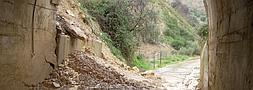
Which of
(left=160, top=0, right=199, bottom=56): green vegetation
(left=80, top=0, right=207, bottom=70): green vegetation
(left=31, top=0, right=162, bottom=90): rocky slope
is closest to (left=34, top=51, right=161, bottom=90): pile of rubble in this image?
(left=31, top=0, right=162, bottom=90): rocky slope

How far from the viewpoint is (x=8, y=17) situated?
7.64 meters

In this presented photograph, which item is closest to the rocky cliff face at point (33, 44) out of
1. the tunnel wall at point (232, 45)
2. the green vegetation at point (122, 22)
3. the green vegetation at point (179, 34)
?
the tunnel wall at point (232, 45)

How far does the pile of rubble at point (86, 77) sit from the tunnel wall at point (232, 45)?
14.6 ft

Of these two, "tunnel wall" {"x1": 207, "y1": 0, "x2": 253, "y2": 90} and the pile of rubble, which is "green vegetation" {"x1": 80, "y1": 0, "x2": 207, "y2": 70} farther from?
"tunnel wall" {"x1": 207, "y1": 0, "x2": 253, "y2": 90}

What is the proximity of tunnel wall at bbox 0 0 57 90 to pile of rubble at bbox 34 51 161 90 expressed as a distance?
0.47 metres

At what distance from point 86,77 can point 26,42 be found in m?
3.84

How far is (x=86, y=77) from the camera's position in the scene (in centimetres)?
1244

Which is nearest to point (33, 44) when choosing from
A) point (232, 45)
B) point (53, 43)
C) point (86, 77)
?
point (53, 43)

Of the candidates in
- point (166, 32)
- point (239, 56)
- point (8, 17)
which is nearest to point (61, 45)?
point (8, 17)

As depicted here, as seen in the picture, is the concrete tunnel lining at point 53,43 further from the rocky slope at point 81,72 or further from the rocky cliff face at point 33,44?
the rocky slope at point 81,72

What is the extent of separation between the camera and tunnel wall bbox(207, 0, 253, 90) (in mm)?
4828

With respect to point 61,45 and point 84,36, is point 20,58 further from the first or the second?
point 84,36

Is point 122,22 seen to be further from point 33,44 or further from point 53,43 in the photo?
point 33,44

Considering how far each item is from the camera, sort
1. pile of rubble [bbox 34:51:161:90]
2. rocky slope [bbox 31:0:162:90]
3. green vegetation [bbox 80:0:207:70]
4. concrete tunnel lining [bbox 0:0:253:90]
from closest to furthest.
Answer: concrete tunnel lining [bbox 0:0:253:90]
pile of rubble [bbox 34:51:161:90]
rocky slope [bbox 31:0:162:90]
green vegetation [bbox 80:0:207:70]
